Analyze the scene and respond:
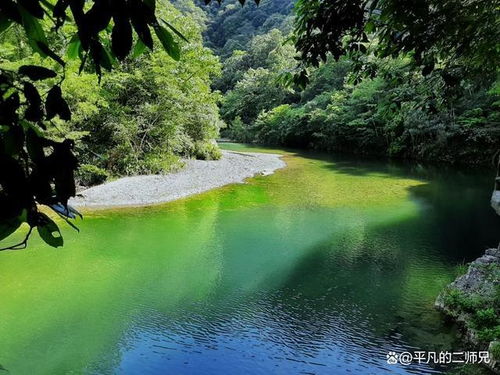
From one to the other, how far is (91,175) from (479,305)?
1194 centimetres

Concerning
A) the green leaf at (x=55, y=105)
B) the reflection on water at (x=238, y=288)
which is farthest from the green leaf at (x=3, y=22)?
the reflection on water at (x=238, y=288)

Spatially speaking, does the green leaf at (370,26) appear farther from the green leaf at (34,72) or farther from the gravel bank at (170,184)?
the gravel bank at (170,184)

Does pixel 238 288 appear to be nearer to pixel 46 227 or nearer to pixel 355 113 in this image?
pixel 46 227

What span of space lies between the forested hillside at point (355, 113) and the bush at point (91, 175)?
7037mm

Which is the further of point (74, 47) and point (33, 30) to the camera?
point (74, 47)

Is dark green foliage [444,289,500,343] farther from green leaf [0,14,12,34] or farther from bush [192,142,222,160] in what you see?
bush [192,142,222,160]

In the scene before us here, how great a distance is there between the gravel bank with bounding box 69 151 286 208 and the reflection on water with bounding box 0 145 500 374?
35.1 inches

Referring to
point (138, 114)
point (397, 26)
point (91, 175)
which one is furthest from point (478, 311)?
point (138, 114)

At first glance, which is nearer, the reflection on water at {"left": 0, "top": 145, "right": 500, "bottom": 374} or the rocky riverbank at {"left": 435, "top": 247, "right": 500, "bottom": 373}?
the rocky riverbank at {"left": 435, "top": 247, "right": 500, "bottom": 373}

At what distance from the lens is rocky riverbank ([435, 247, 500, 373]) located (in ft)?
15.2

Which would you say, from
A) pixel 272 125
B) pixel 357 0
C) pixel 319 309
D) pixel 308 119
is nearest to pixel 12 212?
pixel 357 0

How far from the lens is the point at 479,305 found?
17.0 feet

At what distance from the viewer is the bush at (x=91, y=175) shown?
524 inches

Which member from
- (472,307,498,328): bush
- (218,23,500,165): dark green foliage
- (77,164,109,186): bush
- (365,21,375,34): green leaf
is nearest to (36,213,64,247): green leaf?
(365,21,375,34): green leaf
